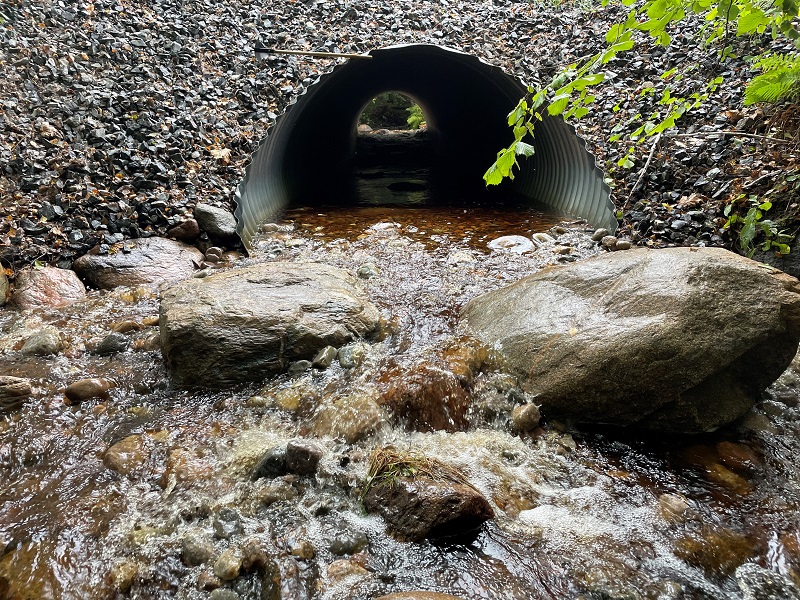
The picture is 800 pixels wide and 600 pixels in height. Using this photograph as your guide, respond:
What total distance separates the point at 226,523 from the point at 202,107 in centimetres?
743

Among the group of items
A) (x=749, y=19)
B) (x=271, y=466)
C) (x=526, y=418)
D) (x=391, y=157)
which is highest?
(x=749, y=19)

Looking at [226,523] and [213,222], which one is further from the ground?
[213,222]

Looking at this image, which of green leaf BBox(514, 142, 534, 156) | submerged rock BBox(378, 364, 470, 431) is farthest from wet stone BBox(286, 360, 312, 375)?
green leaf BBox(514, 142, 534, 156)

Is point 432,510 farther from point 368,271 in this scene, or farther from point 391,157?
point 391,157

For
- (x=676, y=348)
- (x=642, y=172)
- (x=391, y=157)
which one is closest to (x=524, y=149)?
(x=676, y=348)

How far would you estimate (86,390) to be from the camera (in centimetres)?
339

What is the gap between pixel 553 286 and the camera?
161 inches

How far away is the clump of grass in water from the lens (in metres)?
2.60

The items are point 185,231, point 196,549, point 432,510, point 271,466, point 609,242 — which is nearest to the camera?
point 196,549

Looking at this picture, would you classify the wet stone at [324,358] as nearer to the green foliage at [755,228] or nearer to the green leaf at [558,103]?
the green leaf at [558,103]

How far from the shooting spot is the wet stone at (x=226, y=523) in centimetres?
237

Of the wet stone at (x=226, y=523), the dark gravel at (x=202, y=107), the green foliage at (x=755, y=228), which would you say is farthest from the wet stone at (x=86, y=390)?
the green foliage at (x=755, y=228)

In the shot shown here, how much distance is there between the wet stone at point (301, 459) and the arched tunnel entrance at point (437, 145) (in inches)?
167

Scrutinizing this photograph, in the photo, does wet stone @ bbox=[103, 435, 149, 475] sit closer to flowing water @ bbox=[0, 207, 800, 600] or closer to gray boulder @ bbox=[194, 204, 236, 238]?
flowing water @ bbox=[0, 207, 800, 600]
